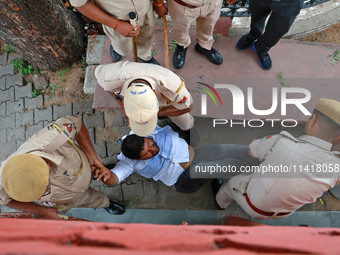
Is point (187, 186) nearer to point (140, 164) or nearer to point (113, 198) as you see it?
point (140, 164)

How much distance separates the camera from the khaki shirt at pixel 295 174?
7.31 feet

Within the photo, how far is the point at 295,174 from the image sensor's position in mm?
2246

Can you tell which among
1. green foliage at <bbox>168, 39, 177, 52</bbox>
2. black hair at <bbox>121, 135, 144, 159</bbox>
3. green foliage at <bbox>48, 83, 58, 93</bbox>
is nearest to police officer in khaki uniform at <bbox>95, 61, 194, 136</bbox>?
black hair at <bbox>121, 135, 144, 159</bbox>

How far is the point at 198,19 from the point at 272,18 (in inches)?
35.1

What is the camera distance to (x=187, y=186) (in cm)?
327

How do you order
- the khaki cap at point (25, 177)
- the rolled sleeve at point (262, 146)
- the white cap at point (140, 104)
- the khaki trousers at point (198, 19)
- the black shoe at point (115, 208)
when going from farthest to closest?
the black shoe at point (115, 208)
the khaki trousers at point (198, 19)
the rolled sleeve at point (262, 146)
the white cap at point (140, 104)
the khaki cap at point (25, 177)

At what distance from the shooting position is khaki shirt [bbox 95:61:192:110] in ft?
8.50

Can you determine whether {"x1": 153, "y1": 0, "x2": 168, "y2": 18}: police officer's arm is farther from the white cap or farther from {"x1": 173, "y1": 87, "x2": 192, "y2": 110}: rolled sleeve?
the white cap

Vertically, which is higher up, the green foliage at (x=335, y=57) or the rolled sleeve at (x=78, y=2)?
the rolled sleeve at (x=78, y=2)

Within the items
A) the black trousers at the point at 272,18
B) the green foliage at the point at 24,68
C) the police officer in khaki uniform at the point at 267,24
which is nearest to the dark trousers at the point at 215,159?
the police officer in khaki uniform at the point at 267,24

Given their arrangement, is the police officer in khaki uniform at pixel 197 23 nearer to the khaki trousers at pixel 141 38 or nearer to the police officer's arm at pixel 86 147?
the khaki trousers at pixel 141 38

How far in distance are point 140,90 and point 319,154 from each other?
1679mm

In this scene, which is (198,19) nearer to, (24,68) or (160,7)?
(160,7)

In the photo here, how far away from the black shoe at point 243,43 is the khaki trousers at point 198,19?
450mm
